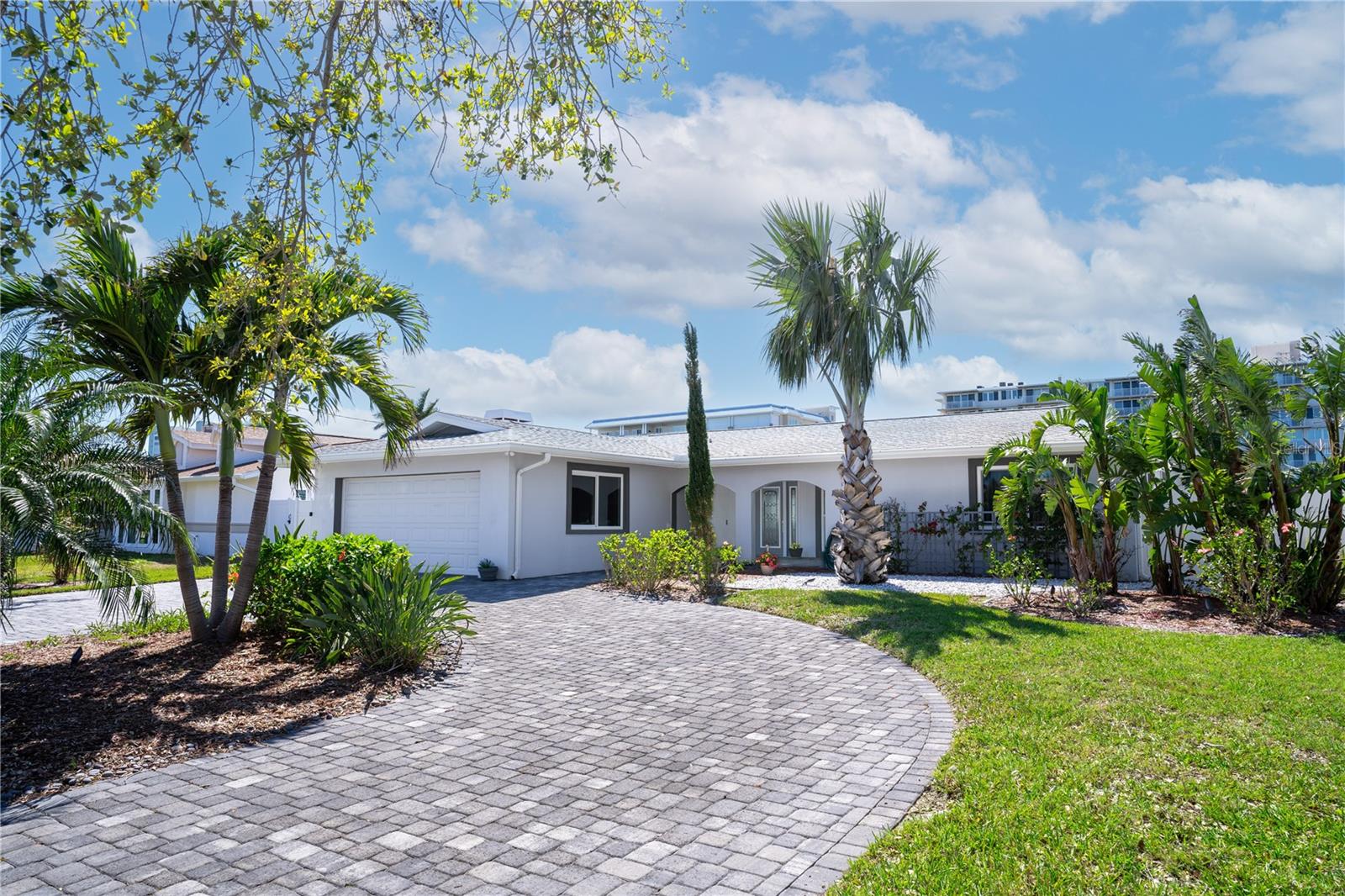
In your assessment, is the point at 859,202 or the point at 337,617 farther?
the point at 859,202

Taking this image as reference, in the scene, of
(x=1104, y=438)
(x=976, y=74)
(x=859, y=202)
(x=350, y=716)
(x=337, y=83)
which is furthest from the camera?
(x=859, y=202)

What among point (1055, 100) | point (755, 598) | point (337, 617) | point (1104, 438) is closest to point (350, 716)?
point (337, 617)

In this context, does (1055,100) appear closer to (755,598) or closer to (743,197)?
(743,197)

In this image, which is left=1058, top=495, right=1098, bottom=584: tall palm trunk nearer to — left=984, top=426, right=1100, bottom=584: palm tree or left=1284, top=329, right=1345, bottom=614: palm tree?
left=984, top=426, right=1100, bottom=584: palm tree

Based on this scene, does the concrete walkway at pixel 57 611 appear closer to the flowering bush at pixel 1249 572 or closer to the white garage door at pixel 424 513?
the white garage door at pixel 424 513

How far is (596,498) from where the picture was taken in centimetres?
1928

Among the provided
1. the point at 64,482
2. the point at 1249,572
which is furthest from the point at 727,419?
the point at 64,482

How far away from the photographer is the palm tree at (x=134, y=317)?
8.07m

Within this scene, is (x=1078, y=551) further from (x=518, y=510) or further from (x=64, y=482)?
(x=64, y=482)

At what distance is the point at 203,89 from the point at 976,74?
7328 mm

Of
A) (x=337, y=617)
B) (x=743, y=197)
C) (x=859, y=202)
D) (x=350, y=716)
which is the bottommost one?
(x=350, y=716)

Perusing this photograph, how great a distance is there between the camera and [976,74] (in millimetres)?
8711

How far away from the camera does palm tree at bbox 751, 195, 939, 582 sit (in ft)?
46.9

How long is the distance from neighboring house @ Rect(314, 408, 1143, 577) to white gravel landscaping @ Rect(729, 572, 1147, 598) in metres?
1.94
